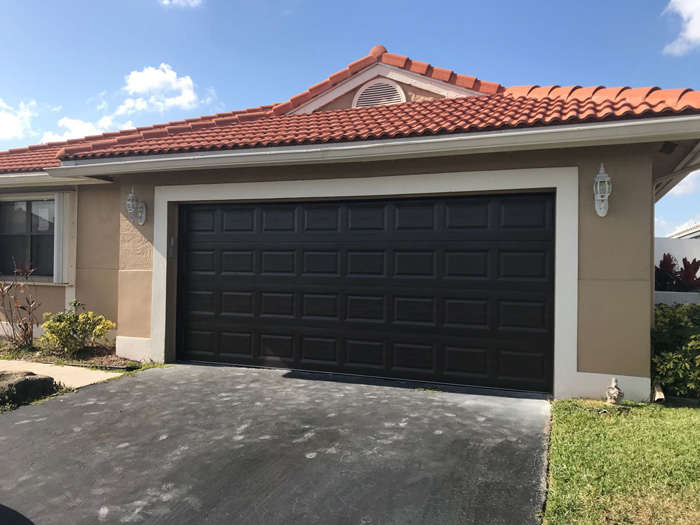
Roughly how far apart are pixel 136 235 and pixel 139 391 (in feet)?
9.46

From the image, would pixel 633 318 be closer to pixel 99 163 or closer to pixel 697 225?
pixel 99 163

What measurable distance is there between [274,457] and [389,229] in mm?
3627

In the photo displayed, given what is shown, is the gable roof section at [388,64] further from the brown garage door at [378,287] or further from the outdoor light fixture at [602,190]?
the outdoor light fixture at [602,190]

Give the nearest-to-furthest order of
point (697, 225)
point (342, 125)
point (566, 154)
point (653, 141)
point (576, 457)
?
point (576, 457)
point (653, 141)
point (566, 154)
point (342, 125)
point (697, 225)

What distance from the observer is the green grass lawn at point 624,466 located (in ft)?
9.75

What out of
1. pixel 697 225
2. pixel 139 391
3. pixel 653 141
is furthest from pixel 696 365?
pixel 697 225

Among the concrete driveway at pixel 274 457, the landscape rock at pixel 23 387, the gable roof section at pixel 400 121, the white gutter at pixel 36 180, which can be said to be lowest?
the concrete driveway at pixel 274 457

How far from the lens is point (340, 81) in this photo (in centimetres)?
895

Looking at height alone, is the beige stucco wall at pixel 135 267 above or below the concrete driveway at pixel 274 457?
above

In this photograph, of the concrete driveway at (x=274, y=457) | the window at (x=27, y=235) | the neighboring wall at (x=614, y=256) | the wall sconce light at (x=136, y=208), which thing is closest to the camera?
the concrete driveway at (x=274, y=457)

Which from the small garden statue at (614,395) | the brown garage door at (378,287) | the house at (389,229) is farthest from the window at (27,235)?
the small garden statue at (614,395)

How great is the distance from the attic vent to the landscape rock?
22.0ft

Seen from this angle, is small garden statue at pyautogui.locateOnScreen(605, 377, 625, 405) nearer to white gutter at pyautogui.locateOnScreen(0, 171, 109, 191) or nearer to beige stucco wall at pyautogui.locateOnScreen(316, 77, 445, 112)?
beige stucco wall at pyautogui.locateOnScreen(316, 77, 445, 112)

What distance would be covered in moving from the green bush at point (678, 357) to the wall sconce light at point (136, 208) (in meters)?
7.58
